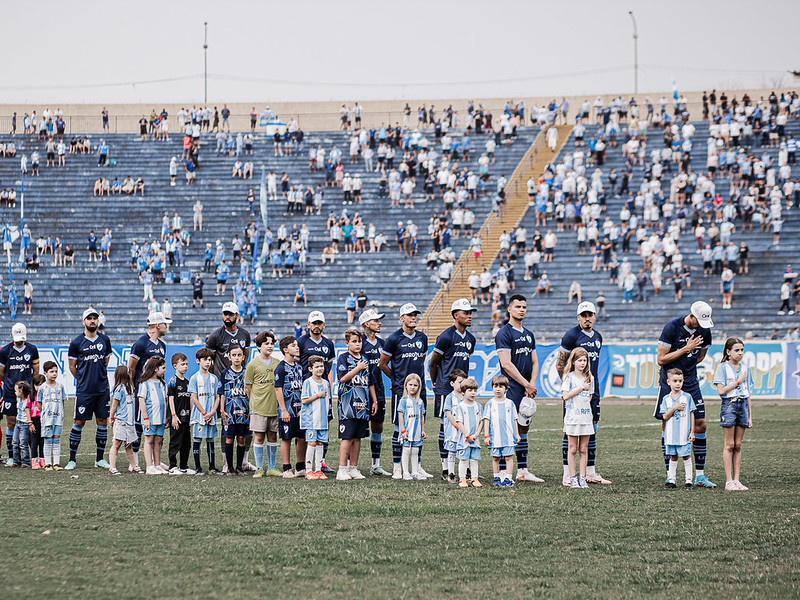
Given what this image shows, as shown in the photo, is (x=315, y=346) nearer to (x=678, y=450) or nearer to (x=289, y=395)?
(x=289, y=395)

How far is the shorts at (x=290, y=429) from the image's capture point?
13.3 m

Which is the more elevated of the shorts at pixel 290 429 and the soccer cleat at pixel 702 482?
the shorts at pixel 290 429

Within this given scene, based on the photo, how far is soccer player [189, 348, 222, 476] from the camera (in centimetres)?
1384

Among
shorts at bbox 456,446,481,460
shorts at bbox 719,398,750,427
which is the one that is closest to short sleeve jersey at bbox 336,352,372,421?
shorts at bbox 456,446,481,460

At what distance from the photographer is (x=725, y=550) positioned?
27.4 feet

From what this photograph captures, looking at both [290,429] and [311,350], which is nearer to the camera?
[290,429]

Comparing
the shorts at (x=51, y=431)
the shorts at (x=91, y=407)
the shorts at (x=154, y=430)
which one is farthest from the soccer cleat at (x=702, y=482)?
the shorts at (x=51, y=431)

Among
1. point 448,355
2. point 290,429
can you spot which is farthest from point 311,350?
point 448,355

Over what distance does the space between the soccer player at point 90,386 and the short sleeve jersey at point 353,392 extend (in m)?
3.84

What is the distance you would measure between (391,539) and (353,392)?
4.19 m

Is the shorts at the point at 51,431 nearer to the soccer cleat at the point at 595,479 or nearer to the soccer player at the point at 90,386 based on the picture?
the soccer player at the point at 90,386

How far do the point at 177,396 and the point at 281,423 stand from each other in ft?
5.04

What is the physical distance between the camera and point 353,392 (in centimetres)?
1291

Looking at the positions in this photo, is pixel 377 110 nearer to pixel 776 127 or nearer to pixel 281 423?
pixel 776 127
